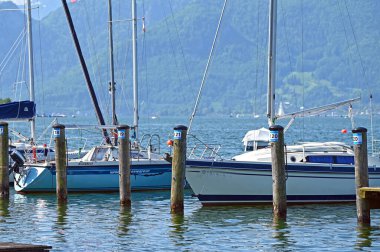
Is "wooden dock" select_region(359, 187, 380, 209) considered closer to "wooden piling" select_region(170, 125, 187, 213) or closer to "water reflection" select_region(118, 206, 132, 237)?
"wooden piling" select_region(170, 125, 187, 213)

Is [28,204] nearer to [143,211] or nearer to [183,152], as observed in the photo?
[143,211]

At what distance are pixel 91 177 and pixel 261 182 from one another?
8473mm

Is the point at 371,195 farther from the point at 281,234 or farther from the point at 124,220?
the point at 124,220

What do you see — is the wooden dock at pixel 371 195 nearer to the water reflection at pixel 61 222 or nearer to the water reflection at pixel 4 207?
the water reflection at pixel 61 222

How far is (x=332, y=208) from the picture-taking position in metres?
35.9

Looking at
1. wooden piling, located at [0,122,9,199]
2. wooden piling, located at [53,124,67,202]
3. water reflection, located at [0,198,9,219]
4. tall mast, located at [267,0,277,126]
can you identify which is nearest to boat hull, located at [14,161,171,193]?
wooden piling, located at [0,122,9,199]

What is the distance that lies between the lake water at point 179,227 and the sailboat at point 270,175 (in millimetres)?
451

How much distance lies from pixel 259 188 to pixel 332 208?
2517 mm

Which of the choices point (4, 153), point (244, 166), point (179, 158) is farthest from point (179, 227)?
point (4, 153)

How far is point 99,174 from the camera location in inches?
1639

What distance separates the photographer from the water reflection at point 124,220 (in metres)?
30.1

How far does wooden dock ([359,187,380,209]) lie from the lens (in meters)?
28.2

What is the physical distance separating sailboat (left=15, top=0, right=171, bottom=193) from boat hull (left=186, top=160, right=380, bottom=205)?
6.56m

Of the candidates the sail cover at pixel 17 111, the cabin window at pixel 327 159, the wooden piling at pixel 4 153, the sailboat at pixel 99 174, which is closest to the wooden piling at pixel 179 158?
the cabin window at pixel 327 159
